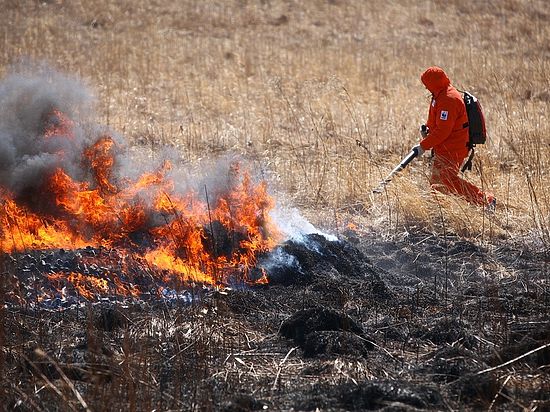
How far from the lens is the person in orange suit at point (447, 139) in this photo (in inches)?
368

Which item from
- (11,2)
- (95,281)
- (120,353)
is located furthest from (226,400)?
(11,2)

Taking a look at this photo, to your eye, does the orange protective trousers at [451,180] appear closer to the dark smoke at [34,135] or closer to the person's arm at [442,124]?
the person's arm at [442,124]

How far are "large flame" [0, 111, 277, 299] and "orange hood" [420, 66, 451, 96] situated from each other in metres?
2.80

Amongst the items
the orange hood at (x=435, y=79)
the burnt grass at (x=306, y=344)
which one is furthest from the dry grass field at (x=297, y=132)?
the orange hood at (x=435, y=79)

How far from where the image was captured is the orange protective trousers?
30.8 ft

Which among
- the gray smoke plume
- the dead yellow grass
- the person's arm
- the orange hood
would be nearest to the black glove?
the person's arm

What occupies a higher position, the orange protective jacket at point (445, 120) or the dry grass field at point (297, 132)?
the orange protective jacket at point (445, 120)

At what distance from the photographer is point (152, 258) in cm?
713

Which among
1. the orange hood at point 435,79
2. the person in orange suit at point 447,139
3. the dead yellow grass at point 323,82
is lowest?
the dead yellow grass at point 323,82

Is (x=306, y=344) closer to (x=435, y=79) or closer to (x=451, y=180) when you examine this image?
(x=451, y=180)

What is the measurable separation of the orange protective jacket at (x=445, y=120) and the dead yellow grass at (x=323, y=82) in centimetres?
59

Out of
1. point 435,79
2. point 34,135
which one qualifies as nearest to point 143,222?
point 34,135

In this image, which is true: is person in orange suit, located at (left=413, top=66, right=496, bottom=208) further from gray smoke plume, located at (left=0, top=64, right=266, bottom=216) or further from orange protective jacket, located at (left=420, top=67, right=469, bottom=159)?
gray smoke plume, located at (left=0, top=64, right=266, bottom=216)

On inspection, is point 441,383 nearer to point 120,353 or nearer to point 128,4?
point 120,353
